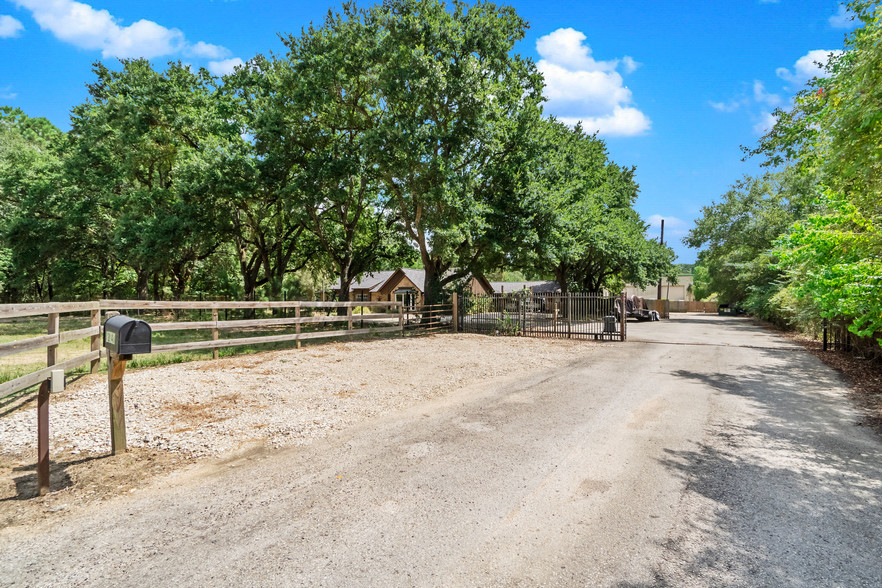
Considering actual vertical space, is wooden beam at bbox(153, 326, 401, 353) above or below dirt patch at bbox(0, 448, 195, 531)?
above

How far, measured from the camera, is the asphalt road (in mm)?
2623

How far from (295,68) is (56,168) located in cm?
1859

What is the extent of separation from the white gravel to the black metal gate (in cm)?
509

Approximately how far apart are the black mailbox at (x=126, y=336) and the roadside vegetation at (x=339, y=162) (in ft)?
39.8

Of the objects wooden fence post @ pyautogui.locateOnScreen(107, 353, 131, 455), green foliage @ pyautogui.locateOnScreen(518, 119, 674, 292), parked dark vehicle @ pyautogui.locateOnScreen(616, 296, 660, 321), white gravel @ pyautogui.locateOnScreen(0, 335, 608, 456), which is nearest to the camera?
wooden fence post @ pyautogui.locateOnScreen(107, 353, 131, 455)

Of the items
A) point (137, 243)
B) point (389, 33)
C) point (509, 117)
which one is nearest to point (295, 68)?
point (389, 33)

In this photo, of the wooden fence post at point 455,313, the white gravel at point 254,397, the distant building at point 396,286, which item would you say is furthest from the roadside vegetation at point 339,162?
the distant building at point 396,286

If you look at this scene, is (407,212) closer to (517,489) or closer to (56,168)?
(517,489)

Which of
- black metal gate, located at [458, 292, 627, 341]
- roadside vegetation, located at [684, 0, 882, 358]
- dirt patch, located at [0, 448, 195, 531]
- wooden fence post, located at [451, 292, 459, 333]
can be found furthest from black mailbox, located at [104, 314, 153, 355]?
wooden fence post, located at [451, 292, 459, 333]

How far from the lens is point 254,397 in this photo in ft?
21.4

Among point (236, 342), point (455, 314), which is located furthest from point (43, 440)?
point (455, 314)

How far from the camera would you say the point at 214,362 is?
894 cm

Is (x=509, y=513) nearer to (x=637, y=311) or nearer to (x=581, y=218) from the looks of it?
(x=581, y=218)

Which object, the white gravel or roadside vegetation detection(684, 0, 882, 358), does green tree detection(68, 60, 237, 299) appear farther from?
roadside vegetation detection(684, 0, 882, 358)
